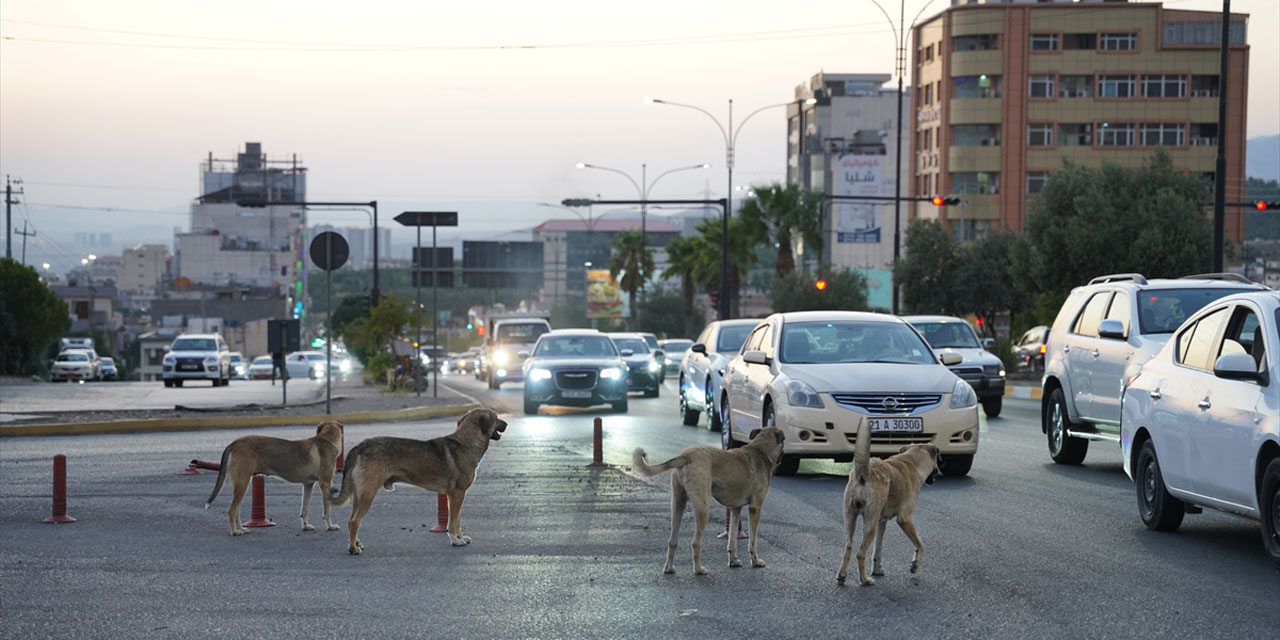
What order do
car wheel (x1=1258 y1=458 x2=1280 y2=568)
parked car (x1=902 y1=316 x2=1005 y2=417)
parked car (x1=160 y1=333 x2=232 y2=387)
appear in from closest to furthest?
car wheel (x1=1258 y1=458 x2=1280 y2=568) → parked car (x1=902 y1=316 x2=1005 y2=417) → parked car (x1=160 y1=333 x2=232 y2=387)

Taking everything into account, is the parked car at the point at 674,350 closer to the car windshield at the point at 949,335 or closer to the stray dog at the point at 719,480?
the car windshield at the point at 949,335

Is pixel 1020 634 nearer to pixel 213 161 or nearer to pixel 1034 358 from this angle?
pixel 1034 358

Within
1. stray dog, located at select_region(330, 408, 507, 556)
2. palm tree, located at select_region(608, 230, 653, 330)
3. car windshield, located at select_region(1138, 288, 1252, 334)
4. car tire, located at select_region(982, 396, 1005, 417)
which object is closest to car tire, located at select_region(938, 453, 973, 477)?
car windshield, located at select_region(1138, 288, 1252, 334)

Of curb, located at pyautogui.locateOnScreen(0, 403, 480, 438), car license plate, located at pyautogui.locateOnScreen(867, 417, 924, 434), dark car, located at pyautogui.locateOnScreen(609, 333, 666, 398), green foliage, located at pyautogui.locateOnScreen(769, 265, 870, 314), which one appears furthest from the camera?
green foliage, located at pyautogui.locateOnScreen(769, 265, 870, 314)

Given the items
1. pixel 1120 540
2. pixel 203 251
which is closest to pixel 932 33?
pixel 1120 540

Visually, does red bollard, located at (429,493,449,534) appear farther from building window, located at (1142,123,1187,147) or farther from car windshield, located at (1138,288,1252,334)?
building window, located at (1142,123,1187,147)

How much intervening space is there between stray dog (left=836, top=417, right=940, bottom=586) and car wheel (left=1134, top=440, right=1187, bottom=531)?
2346mm

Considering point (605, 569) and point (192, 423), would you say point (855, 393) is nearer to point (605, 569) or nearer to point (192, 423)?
Result: point (605, 569)

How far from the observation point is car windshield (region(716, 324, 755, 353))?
23.3 m

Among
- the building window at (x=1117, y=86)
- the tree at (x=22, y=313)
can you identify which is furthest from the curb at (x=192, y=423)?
the building window at (x=1117, y=86)

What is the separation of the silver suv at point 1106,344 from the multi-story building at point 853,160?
78861mm

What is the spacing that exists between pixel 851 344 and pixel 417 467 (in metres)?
6.92

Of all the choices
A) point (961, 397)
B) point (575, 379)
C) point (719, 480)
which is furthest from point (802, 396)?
point (575, 379)

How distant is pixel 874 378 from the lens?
14.5m
